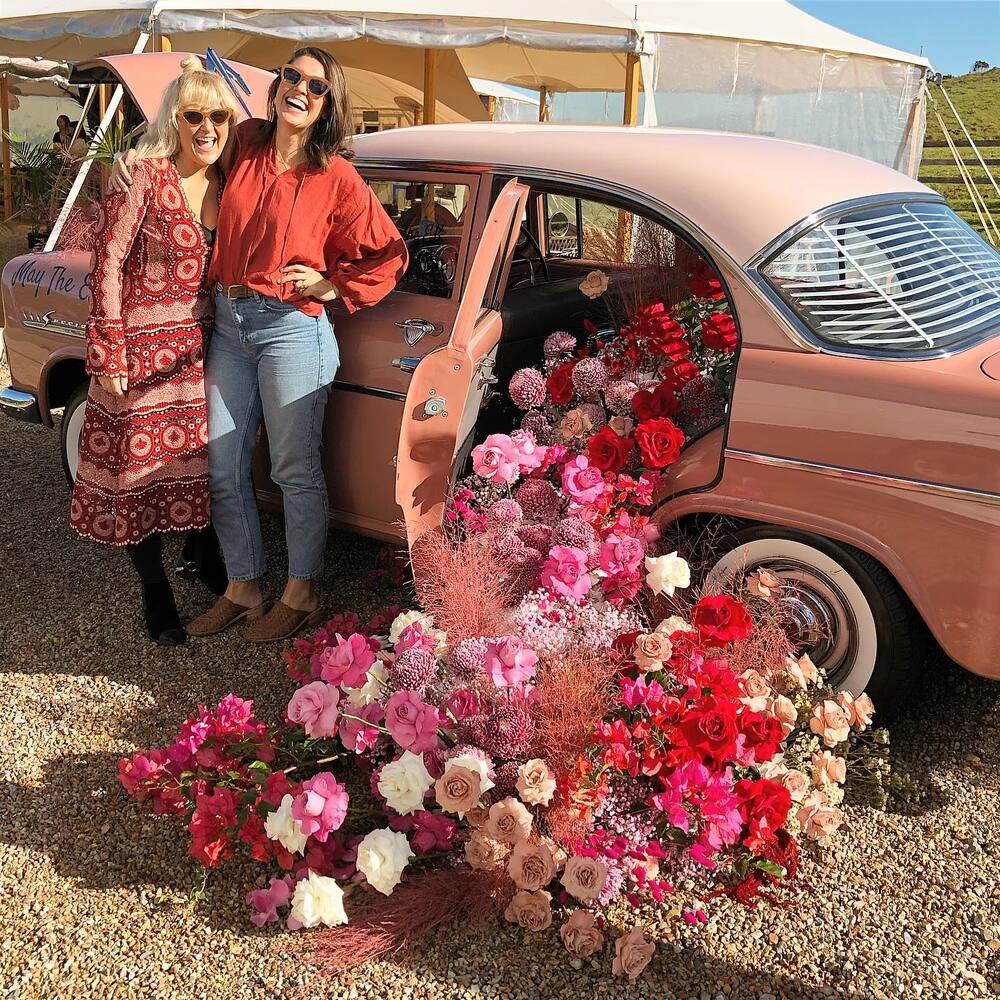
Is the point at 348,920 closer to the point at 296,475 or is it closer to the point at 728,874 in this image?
the point at 728,874

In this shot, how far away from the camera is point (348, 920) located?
2.50 metres

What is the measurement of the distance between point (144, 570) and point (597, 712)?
79.1 inches

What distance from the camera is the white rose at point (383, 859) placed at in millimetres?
2418

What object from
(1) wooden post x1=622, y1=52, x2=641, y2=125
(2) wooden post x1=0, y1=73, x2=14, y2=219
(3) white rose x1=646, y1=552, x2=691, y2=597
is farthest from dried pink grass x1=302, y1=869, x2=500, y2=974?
(2) wooden post x1=0, y1=73, x2=14, y2=219

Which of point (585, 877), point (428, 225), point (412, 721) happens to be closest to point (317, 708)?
point (412, 721)

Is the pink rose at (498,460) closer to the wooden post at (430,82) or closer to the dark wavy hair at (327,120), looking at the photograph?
the dark wavy hair at (327,120)

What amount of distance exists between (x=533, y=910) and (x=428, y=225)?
8.12 ft

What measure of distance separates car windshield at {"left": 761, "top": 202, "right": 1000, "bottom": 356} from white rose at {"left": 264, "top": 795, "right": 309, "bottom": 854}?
1.98 m

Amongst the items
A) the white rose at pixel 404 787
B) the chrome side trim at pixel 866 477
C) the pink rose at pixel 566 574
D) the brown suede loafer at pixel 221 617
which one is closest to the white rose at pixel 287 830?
the white rose at pixel 404 787

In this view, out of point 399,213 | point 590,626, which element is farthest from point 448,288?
point 590,626

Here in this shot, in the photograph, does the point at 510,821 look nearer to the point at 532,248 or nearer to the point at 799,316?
the point at 799,316

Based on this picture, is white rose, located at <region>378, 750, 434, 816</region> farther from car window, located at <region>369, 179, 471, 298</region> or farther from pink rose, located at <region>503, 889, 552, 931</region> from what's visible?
car window, located at <region>369, 179, 471, 298</region>

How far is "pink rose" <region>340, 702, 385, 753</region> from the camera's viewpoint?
2.73m

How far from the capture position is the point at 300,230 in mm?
3371
